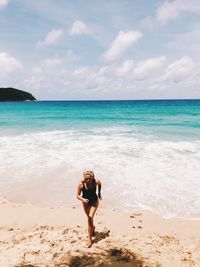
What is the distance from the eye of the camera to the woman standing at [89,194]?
7086mm

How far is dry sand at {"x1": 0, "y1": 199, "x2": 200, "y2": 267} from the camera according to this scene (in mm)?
6254

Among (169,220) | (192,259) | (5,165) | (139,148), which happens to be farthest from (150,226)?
(139,148)

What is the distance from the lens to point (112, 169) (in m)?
13.5

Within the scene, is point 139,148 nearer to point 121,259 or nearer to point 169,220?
point 169,220

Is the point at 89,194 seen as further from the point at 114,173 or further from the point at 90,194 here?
the point at 114,173

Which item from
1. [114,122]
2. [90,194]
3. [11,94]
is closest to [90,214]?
[90,194]

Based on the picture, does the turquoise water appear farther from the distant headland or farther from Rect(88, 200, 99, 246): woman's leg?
the distant headland

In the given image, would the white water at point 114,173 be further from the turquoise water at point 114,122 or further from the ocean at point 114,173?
the turquoise water at point 114,122

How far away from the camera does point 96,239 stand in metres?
7.20

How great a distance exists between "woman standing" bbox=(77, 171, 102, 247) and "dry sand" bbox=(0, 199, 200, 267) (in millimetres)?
439

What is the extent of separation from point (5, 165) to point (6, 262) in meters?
8.73

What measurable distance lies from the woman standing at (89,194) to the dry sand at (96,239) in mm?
439

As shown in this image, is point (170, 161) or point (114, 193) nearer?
point (114, 193)

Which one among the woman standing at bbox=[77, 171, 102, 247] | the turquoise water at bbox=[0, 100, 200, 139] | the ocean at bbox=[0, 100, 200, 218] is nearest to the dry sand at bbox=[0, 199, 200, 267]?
the woman standing at bbox=[77, 171, 102, 247]
